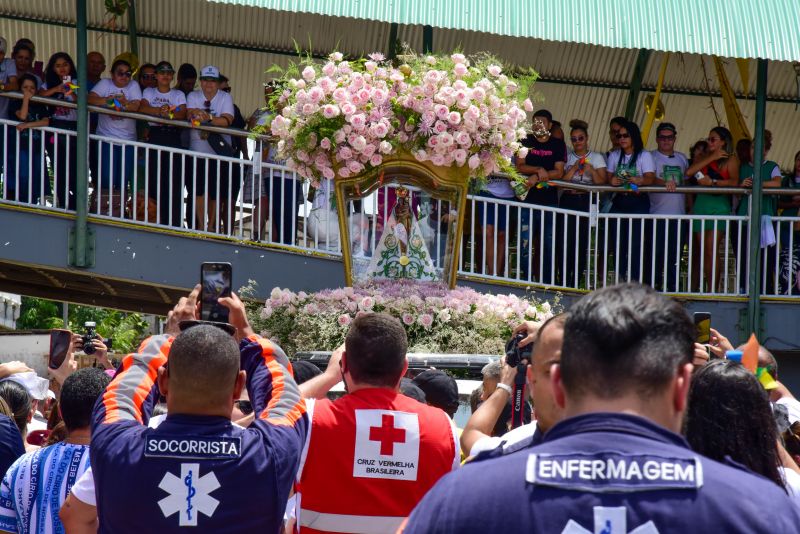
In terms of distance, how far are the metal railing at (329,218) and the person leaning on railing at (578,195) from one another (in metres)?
0.02

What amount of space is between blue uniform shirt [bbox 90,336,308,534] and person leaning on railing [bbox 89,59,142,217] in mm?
8499

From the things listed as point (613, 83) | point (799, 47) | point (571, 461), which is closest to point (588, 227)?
point (799, 47)

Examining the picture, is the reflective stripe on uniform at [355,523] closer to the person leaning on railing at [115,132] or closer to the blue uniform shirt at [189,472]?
the blue uniform shirt at [189,472]

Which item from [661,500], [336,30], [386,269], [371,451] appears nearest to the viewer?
[661,500]

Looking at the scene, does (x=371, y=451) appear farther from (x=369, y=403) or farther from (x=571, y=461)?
(x=571, y=461)

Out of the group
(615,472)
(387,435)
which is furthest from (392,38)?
(615,472)

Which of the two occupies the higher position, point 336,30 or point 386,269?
point 336,30

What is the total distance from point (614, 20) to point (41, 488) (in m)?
9.02

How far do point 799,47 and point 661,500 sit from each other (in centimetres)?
1080

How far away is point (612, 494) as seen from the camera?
2.16m

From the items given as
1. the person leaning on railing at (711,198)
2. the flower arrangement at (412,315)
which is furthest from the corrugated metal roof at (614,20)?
the flower arrangement at (412,315)

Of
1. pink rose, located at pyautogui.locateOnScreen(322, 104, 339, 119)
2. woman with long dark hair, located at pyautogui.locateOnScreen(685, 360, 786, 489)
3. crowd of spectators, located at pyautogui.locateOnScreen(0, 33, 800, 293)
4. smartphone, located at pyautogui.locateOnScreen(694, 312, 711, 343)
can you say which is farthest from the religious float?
woman with long dark hair, located at pyautogui.locateOnScreen(685, 360, 786, 489)

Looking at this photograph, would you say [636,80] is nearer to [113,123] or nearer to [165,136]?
[165,136]

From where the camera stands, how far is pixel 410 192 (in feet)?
32.6
